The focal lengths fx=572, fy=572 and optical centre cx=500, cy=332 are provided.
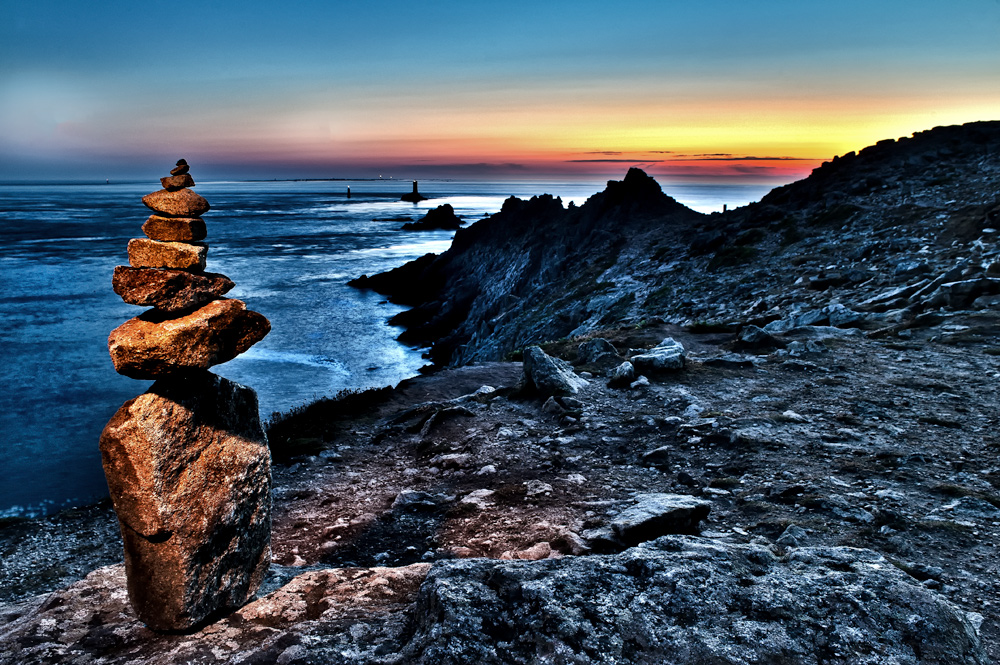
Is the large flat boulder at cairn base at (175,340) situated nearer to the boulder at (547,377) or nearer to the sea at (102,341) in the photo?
the boulder at (547,377)

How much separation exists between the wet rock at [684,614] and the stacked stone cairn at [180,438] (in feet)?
6.92

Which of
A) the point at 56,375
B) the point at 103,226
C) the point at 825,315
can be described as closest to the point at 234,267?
the point at 56,375

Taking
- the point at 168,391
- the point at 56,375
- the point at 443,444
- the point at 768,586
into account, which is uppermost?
the point at 168,391

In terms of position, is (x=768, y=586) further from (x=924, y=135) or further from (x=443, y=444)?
(x=924, y=135)

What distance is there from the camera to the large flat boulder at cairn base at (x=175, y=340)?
198 inches

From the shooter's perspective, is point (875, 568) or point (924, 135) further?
point (924, 135)

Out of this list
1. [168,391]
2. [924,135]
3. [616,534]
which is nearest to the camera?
[168,391]

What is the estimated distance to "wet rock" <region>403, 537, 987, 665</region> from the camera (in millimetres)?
4066

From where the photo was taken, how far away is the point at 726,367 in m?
14.3

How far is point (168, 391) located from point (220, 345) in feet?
1.96

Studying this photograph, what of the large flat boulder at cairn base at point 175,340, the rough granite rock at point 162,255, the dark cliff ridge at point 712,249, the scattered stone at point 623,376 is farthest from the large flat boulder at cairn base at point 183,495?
the dark cliff ridge at point 712,249

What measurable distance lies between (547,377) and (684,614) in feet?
29.5

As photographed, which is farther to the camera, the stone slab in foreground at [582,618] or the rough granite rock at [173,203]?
the rough granite rock at [173,203]

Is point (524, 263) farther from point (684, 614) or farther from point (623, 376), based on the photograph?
point (684, 614)
